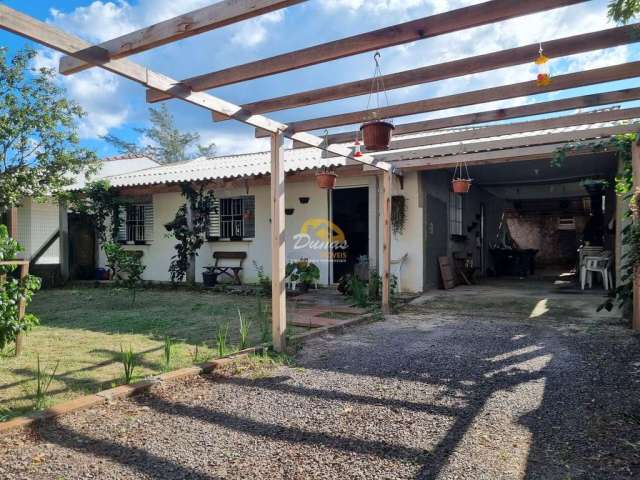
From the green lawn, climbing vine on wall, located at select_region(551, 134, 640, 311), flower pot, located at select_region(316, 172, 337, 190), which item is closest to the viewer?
the green lawn

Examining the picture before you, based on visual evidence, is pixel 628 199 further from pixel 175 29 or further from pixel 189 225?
pixel 189 225

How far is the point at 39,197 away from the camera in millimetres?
9695

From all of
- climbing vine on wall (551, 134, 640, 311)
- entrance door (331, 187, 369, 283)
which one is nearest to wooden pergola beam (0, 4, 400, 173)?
climbing vine on wall (551, 134, 640, 311)

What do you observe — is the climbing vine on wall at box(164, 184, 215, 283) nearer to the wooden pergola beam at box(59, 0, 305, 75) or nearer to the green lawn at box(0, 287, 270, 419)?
the green lawn at box(0, 287, 270, 419)

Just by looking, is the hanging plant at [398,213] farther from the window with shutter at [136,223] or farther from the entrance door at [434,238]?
the window with shutter at [136,223]

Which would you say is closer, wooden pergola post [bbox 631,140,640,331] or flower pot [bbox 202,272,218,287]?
wooden pergola post [bbox 631,140,640,331]

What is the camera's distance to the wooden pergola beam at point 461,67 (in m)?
2.97

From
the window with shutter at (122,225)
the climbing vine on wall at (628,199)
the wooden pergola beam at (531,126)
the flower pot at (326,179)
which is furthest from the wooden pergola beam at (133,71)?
Answer: the window with shutter at (122,225)

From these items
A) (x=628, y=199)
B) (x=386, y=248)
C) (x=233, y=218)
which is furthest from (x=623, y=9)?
(x=233, y=218)

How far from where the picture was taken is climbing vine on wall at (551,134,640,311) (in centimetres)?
454

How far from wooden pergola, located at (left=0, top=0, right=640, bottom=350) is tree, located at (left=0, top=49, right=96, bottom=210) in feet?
23.4

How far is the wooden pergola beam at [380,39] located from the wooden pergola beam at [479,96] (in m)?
1.31

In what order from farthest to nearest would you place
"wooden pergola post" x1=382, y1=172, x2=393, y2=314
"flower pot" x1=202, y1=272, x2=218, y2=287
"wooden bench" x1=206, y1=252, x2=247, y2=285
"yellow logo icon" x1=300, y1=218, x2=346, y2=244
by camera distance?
1. "wooden bench" x1=206, y1=252, x2=247, y2=285
2. "flower pot" x1=202, y1=272, x2=218, y2=287
3. "yellow logo icon" x1=300, y1=218, x2=346, y2=244
4. "wooden pergola post" x1=382, y1=172, x2=393, y2=314

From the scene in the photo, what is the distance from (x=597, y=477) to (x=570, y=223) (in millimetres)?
17891
